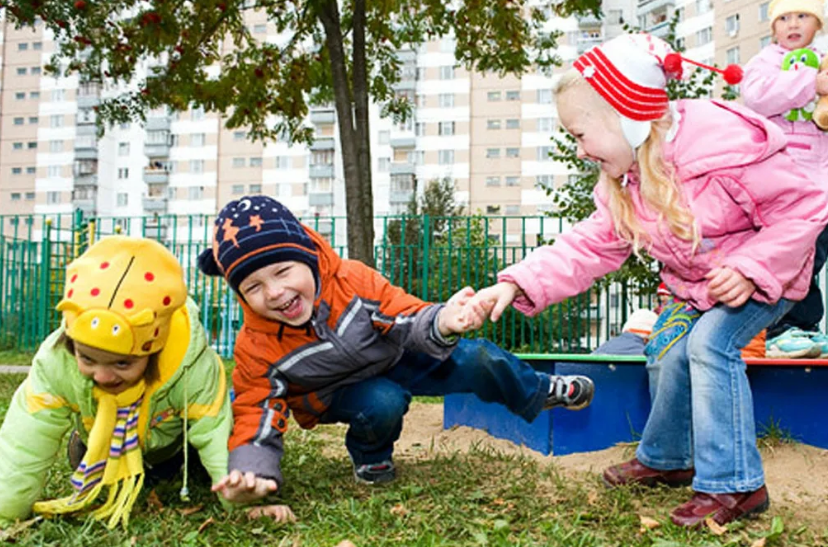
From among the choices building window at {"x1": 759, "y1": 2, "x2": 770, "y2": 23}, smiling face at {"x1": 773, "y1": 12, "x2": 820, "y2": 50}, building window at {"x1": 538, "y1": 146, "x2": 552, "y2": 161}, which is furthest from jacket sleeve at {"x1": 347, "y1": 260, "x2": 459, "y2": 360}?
building window at {"x1": 538, "y1": 146, "x2": 552, "y2": 161}

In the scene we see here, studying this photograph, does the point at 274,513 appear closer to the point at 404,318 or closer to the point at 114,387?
the point at 114,387

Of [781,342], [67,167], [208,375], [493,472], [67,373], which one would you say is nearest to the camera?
[67,373]

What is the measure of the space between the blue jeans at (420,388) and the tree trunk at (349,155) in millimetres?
4884

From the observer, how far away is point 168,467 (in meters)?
2.91

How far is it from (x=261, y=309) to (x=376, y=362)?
0.46 m

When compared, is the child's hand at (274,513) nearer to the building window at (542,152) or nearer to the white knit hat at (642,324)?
the white knit hat at (642,324)

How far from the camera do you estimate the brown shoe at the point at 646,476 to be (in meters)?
2.72

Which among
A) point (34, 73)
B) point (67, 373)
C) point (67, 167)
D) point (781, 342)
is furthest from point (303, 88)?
point (34, 73)

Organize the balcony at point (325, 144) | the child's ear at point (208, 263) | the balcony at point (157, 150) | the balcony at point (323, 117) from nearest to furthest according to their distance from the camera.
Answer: the child's ear at point (208, 263)
the balcony at point (325, 144)
the balcony at point (323, 117)
the balcony at point (157, 150)

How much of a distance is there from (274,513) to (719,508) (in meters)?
1.27

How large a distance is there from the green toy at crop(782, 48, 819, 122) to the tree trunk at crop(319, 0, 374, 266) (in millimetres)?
4534

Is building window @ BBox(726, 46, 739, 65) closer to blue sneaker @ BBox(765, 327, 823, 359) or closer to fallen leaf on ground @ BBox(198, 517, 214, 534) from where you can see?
blue sneaker @ BBox(765, 327, 823, 359)

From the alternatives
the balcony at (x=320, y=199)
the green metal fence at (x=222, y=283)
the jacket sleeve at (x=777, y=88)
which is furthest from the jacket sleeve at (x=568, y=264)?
the balcony at (x=320, y=199)

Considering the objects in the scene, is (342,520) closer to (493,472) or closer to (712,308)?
(493,472)
